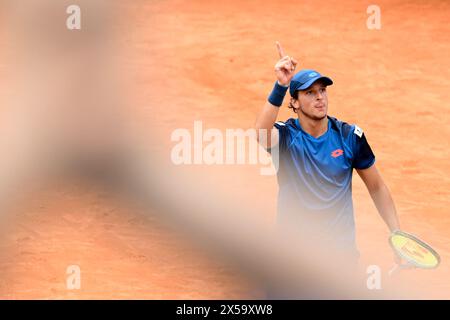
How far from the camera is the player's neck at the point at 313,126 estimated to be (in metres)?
5.80

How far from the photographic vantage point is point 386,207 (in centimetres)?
588

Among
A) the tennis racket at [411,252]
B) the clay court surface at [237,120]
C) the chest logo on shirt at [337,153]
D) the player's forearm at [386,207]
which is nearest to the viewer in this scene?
the tennis racket at [411,252]

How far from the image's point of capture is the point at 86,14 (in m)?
16.8

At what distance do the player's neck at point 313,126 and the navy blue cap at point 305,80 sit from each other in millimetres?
198

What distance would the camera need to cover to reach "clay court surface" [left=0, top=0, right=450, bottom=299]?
8.46 m

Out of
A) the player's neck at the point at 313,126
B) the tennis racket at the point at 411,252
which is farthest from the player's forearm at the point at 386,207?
the player's neck at the point at 313,126

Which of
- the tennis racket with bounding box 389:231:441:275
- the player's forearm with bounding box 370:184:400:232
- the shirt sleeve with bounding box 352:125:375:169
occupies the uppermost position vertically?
the shirt sleeve with bounding box 352:125:375:169

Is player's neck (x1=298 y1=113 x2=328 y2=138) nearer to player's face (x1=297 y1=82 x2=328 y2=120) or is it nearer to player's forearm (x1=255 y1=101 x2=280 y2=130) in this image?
player's face (x1=297 y1=82 x2=328 y2=120)

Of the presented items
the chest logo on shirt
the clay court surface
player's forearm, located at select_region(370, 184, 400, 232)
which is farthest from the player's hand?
the clay court surface

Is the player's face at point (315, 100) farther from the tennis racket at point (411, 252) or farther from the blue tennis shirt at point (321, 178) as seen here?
the tennis racket at point (411, 252)

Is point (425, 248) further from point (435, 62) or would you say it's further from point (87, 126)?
point (435, 62)

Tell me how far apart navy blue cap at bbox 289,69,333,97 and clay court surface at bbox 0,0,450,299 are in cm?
274
